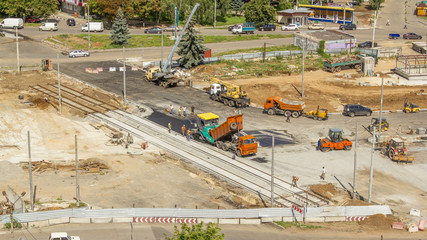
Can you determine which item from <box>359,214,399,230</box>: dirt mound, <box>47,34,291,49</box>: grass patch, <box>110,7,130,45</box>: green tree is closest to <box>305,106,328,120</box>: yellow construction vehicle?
<box>359,214,399,230</box>: dirt mound

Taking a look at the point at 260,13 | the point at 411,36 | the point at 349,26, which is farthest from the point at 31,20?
the point at 411,36

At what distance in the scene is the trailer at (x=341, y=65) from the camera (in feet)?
300

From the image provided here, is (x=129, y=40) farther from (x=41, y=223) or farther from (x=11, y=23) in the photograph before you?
(x=41, y=223)

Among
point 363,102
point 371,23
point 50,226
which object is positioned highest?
point 371,23

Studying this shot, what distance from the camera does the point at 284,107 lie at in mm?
70062

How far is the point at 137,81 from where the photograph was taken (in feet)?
282

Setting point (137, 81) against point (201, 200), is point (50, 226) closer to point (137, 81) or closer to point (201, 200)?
point (201, 200)

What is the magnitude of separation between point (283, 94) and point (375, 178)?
91.0ft

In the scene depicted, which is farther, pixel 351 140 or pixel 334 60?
pixel 334 60

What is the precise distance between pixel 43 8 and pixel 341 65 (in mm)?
66639

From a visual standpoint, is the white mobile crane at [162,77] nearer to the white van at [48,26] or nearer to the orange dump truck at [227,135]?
the orange dump truck at [227,135]

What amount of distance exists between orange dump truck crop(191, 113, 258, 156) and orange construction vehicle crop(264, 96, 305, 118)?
11082 mm

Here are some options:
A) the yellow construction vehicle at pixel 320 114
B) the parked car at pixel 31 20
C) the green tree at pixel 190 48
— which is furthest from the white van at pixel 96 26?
the yellow construction vehicle at pixel 320 114

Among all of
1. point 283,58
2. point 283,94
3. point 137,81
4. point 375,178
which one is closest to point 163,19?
point 283,58
